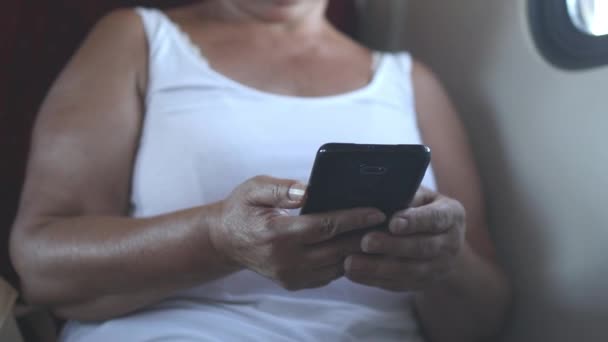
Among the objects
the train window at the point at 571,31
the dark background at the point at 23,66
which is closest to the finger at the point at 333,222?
the train window at the point at 571,31

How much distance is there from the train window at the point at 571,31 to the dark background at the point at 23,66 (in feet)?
2.47

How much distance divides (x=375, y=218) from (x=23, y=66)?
67cm

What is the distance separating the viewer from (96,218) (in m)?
0.66

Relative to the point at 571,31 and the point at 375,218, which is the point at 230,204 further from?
the point at 571,31

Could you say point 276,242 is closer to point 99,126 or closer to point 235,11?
point 99,126

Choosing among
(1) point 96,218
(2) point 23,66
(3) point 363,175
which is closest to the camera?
(3) point 363,175

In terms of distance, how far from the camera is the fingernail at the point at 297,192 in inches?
19.6

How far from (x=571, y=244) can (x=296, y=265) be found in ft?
1.34

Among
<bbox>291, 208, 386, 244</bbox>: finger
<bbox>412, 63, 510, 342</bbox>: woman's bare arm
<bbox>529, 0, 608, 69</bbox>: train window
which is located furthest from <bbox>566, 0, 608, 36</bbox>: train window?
<bbox>291, 208, 386, 244</bbox>: finger

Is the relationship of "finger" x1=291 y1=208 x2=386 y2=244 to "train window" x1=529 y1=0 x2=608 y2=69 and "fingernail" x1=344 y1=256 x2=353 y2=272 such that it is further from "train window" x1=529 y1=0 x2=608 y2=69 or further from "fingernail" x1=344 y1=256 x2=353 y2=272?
"train window" x1=529 y1=0 x2=608 y2=69

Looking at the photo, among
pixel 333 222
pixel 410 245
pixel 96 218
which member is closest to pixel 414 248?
pixel 410 245

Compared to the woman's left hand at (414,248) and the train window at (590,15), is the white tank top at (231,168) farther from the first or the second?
the train window at (590,15)

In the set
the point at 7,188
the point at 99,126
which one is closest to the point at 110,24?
the point at 99,126

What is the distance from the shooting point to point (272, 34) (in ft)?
2.94
